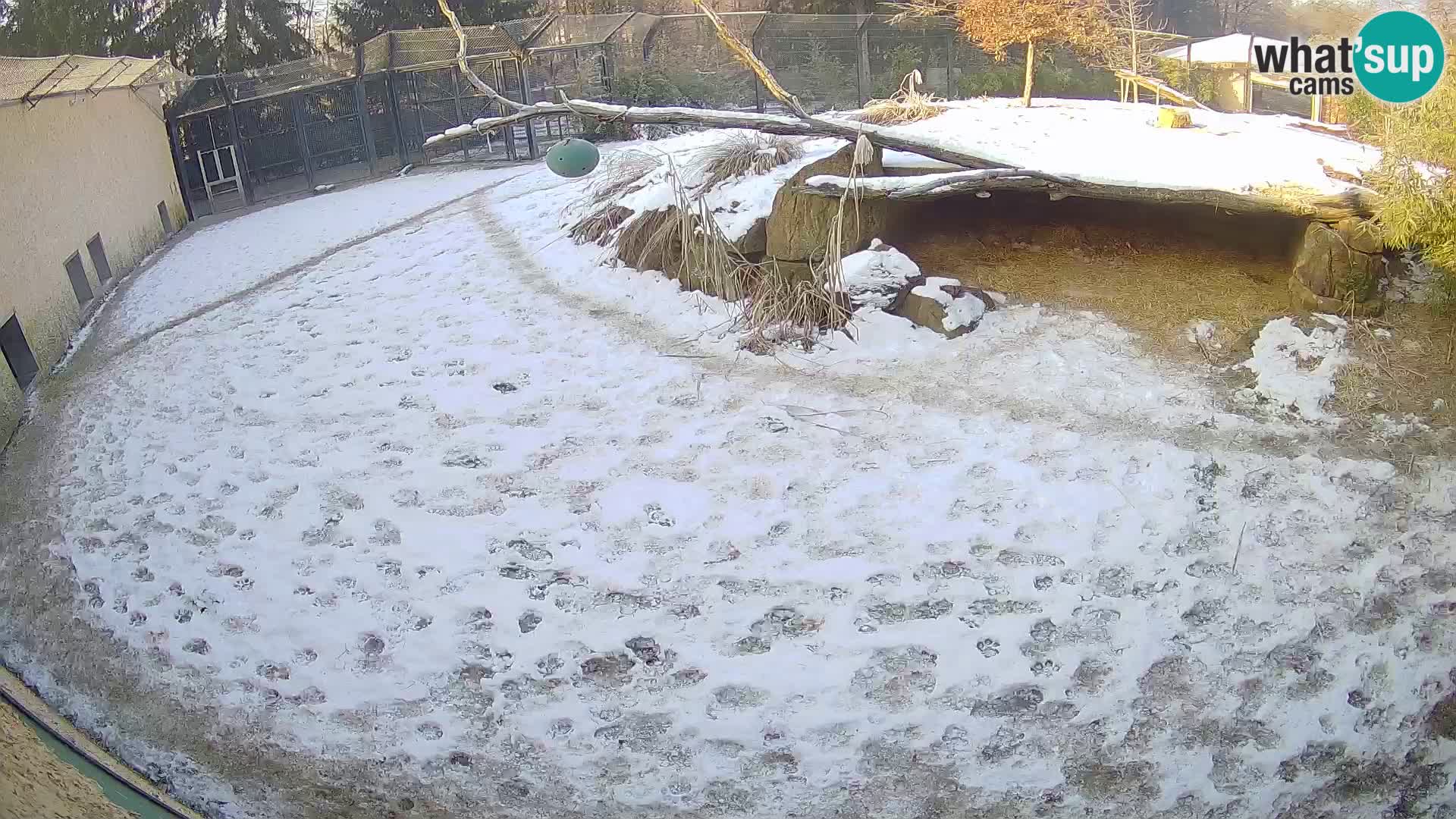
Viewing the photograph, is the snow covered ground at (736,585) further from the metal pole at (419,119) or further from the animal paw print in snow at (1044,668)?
the metal pole at (419,119)

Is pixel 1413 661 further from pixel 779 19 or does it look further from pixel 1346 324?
pixel 779 19

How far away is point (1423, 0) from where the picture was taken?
569 cm

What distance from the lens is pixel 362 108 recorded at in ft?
44.2

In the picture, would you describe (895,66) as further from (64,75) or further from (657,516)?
(657,516)

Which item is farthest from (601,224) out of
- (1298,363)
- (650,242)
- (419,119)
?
(419,119)

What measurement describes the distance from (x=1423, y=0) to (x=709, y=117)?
13.2ft

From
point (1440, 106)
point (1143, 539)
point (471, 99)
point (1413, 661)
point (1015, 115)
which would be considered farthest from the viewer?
point (471, 99)

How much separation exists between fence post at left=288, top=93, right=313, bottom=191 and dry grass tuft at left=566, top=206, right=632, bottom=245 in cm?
670

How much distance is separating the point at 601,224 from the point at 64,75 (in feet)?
13.9

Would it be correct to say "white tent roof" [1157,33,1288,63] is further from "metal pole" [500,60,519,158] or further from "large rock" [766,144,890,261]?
"metal pole" [500,60,519,158]

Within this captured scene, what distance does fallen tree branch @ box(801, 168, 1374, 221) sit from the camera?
17.7ft

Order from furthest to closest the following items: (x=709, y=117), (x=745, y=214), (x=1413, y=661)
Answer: (x=745, y=214)
(x=709, y=117)
(x=1413, y=661)

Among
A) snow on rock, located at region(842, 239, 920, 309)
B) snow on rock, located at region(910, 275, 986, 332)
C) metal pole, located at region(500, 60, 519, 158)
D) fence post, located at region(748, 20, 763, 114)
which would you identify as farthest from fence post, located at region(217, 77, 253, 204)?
snow on rock, located at region(910, 275, 986, 332)

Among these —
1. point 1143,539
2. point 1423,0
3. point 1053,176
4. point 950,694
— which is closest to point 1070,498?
point 1143,539
